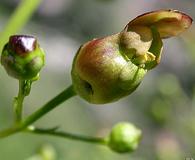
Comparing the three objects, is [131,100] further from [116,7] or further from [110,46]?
[110,46]

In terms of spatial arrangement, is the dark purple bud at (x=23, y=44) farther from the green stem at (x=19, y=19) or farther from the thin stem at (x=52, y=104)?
the green stem at (x=19, y=19)

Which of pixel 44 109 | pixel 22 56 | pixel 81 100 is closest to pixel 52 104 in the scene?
pixel 44 109

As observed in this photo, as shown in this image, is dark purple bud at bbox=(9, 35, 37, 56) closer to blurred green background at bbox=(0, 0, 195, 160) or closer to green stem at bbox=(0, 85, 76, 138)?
green stem at bbox=(0, 85, 76, 138)

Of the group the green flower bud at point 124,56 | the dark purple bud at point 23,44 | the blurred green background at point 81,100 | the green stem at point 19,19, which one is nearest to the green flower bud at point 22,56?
the dark purple bud at point 23,44

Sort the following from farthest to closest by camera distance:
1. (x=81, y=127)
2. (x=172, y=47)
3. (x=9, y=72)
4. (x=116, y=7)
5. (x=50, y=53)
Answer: (x=116, y=7)
(x=172, y=47)
(x=50, y=53)
(x=81, y=127)
(x=9, y=72)

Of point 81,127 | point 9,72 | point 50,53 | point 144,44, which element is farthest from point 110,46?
point 50,53

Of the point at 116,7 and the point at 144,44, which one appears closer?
the point at 144,44
